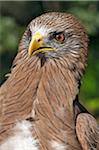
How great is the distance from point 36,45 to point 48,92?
1.46 ft

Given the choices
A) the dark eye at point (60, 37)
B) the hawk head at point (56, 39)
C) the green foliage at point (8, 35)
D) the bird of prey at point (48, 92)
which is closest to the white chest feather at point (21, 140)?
the bird of prey at point (48, 92)

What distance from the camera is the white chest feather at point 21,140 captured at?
518 centimetres

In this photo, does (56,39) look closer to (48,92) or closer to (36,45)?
(36,45)

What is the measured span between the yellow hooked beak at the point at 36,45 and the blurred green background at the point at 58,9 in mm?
4378

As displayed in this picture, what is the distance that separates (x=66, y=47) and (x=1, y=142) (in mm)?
773

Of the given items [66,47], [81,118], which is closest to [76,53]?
[66,47]

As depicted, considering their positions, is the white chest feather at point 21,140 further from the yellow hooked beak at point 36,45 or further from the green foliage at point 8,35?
the green foliage at point 8,35

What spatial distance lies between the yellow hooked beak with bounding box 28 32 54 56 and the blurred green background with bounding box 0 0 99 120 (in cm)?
438

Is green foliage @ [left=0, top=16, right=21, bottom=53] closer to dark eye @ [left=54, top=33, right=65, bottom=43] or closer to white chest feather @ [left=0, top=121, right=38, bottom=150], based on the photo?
dark eye @ [left=54, top=33, right=65, bottom=43]

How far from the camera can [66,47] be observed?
5.34 m

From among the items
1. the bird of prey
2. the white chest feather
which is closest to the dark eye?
the bird of prey

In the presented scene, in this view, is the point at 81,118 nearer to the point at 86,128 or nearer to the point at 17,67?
the point at 86,128

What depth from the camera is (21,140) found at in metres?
5.20

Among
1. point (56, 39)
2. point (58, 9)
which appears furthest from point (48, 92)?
point (58, 9)
